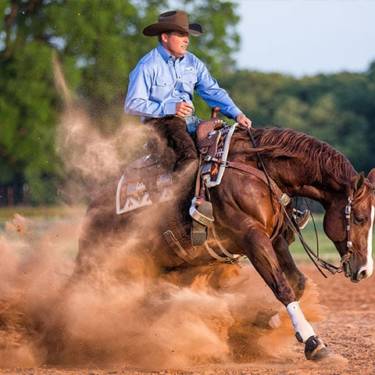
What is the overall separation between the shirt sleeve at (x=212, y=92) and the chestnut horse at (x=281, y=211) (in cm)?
65

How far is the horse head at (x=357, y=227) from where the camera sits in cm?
747

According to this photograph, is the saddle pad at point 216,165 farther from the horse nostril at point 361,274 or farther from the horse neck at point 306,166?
the horse nostril at point 361,274

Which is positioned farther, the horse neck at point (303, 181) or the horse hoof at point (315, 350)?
the horse neck at point (303, 181)

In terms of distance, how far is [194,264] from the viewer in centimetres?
823

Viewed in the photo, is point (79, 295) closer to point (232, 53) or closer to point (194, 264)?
point (194, 264)

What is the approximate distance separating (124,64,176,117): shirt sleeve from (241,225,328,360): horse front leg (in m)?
1.35

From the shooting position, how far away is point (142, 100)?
8.07 metres

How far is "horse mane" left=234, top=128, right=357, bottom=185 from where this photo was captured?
24.9 feet

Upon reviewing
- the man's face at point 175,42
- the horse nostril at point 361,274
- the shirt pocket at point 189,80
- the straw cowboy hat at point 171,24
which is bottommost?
the horse nostril at point 361,274

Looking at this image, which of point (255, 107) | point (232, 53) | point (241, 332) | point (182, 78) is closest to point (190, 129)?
point (182, 78)

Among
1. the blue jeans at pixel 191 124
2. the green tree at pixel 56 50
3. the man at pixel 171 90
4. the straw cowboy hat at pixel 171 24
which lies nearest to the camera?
the man at pixel 171 90

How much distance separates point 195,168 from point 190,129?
0.53 metres

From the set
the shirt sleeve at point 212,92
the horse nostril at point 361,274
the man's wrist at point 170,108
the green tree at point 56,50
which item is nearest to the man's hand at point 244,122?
the shirt sleeve at point 212,92

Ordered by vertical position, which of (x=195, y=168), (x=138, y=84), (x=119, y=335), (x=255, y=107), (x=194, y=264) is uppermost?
(x=138, y=84)
